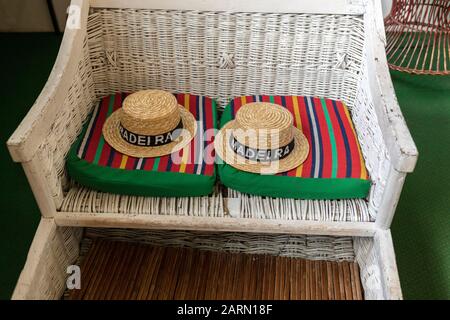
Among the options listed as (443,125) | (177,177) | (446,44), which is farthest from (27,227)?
(446,44)

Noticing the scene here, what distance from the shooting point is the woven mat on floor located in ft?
4.58

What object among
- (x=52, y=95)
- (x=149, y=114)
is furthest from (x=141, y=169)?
(x=52, y=95)

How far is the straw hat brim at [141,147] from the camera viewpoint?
135 centimetres

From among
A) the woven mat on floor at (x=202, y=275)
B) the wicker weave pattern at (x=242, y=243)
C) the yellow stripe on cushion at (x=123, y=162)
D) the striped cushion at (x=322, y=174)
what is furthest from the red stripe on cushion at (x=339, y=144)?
the yellow stripe on cushion at (x=123, y=162)

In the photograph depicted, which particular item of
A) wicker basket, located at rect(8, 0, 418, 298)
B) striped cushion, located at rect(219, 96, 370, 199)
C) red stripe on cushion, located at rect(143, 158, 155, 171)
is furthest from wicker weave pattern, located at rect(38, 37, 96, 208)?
striped cushion, located at rect(219, 96, 370, 199)

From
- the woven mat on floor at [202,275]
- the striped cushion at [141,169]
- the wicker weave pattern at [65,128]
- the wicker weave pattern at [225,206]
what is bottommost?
the woven mat on floor at [202,275]

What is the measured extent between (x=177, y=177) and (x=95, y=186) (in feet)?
0.76

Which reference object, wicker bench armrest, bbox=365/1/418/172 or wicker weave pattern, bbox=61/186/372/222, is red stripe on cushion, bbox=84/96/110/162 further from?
wicker bench armrest, bbox=365/1/418/172

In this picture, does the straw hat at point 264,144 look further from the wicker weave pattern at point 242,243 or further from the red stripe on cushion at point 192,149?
the wicker weave pattern at point 242,243

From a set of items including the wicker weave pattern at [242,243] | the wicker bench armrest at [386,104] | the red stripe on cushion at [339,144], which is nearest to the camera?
the wicker bench armrest at [386,104]

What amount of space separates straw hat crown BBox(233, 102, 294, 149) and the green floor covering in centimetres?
67

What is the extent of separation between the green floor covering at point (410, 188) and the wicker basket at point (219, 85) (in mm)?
350

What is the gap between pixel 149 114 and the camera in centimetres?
134

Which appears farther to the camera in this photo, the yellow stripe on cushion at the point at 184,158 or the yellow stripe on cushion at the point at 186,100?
the yellow stripe on cushion at the point at 186,100
